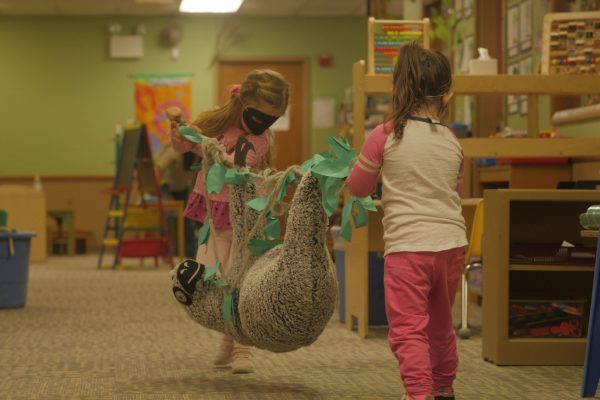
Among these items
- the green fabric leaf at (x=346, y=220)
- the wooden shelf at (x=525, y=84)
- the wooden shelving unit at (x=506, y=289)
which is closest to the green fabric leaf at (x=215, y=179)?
the green fabric leaf at (x=346, y=220)

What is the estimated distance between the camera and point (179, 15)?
1104 cm

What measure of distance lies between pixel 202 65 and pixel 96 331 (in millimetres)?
7141

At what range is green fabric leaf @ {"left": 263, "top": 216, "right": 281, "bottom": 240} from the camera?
2760mm

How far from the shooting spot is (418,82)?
99.5 inches

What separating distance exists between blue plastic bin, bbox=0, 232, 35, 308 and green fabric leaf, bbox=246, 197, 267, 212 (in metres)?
2.85

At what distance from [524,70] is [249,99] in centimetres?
306

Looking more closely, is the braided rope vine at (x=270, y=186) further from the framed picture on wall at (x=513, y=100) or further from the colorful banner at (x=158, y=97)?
the colorful banner at (x=158, y=97)

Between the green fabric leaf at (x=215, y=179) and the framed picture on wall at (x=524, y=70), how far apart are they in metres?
3.31

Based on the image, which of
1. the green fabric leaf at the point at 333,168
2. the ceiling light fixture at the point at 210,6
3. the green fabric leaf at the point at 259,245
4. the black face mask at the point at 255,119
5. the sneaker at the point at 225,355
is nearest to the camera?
the green fabric leaf at the point at 333,168

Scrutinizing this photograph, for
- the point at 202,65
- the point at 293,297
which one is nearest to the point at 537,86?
the point at 293,297

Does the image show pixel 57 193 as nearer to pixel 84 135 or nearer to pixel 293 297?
pixel 84 135

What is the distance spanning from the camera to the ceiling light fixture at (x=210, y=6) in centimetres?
1020

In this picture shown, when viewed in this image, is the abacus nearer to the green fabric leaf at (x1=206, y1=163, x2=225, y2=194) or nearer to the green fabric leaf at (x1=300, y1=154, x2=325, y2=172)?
the green fabric leaf at (x1=206, y1=163, x2=225, y2=194)

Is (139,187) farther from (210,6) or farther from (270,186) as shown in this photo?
(270,186)
